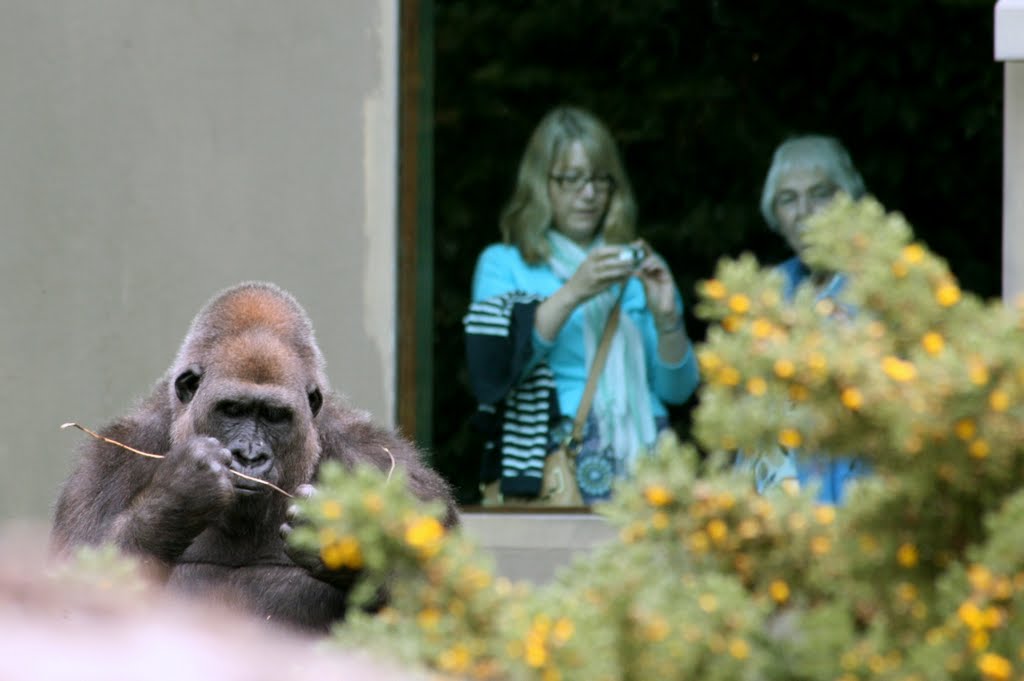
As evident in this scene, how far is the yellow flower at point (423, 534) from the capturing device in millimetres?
1866

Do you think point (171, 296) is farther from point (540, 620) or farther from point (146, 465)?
point (540, 620)

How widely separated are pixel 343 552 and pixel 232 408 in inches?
91.4

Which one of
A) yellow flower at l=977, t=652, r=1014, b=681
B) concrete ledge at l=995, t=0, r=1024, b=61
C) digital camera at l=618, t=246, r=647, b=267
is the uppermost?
concrete ledge at l=995, t=0, r=1024, b=61

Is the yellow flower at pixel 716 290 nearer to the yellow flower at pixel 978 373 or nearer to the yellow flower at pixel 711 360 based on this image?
the yellow flower at pixel 711 360

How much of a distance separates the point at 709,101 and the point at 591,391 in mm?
1223

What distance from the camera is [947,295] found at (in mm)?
1902

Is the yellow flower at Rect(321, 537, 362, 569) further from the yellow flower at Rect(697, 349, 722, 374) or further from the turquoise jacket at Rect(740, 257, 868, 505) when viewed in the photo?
the turquoise jacket at Rect(740, 257, 868, 505)

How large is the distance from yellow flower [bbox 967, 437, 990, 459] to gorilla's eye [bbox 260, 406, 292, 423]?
255 centimetres

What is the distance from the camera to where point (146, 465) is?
4246mm

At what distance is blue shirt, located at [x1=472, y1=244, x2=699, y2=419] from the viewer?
6.62 meters

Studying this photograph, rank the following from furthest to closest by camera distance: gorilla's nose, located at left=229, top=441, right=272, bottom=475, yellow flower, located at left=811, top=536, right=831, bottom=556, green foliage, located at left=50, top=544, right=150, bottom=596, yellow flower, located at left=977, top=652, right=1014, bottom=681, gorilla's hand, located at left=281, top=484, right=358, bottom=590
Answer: gorilla's nose, located at left=229, top=441, right=272, bottom=475, gorilla's hand, located at left=281, top=484, right=358, bottom=590, yellow flower, located at left=811, top=536, right=831, bottom=556, yellow flower, located at left=977, top=652, right=1014, bottom=681, green foliage, located at left=50, top=544, right=150, bottom=596

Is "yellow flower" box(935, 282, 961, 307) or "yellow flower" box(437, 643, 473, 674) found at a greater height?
"yellow flower" box(935, 282, 961, 307)

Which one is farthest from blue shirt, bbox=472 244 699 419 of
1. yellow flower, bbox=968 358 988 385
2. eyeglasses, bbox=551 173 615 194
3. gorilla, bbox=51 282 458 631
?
yellow flower, bbox=968 358 988 385

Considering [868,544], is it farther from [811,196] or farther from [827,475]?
[811,196]
